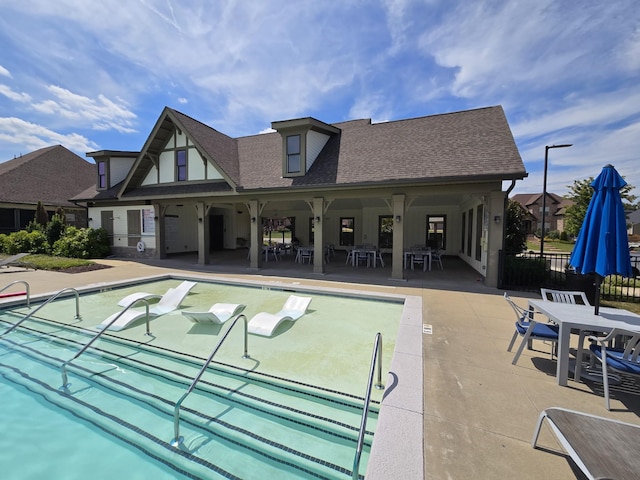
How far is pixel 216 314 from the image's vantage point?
661 cm

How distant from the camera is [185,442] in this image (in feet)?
10.5

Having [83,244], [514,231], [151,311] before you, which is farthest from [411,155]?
[83,244]

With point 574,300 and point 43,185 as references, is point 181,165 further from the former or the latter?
point 43,185

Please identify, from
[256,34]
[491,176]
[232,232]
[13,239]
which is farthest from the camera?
[232,232]

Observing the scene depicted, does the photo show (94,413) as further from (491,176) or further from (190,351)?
(491,176)

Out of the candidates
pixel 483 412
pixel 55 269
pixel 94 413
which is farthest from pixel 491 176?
pixel 55 269

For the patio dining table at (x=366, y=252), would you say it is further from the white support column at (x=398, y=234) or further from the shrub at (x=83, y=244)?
the shrub at (x=83, y=244)

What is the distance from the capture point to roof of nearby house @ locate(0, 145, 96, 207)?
72.8 feet

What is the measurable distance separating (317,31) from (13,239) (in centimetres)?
2042

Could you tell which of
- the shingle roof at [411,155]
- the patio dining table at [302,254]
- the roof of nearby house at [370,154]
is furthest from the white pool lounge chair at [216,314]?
the patio dining table at [302,254]

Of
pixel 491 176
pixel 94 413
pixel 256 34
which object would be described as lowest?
pixel 94 413

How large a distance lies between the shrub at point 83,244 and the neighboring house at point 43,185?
12.3 ft

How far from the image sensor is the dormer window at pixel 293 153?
1352cm

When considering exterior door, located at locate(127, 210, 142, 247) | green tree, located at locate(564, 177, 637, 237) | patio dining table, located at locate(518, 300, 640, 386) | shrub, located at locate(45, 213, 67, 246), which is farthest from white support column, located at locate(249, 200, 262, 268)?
green tree, located at locate(564, 177, 637, 237)
